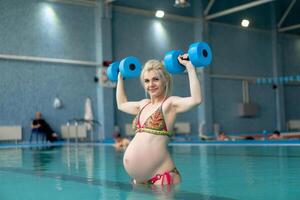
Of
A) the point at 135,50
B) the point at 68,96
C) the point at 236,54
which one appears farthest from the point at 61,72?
the point at 236,54

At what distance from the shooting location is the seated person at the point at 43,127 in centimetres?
1549

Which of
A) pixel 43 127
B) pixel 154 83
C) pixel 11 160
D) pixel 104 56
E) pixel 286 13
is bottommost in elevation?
pixel 11 160

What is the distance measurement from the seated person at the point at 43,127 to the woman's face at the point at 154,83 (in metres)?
12.7

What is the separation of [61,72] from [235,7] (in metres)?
8.11

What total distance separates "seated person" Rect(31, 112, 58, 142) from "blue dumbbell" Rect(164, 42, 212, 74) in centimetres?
1280

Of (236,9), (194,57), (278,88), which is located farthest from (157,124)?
(278,88)

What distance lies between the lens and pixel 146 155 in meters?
3.30

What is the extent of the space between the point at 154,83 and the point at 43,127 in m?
13.1

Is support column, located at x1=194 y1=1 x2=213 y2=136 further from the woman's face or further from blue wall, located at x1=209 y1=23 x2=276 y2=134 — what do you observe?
the woman's face

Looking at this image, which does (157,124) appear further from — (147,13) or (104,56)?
(147,13)

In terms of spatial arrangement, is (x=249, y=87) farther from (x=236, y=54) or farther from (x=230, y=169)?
(x=230, y=169)

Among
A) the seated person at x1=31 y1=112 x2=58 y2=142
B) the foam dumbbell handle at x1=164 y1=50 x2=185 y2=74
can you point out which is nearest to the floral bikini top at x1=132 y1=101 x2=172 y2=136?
the foam dumbbell handle at x1=164 y1=50 x2=185 y2=74

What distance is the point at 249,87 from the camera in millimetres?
23000

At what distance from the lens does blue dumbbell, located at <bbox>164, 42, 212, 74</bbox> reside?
324cm
